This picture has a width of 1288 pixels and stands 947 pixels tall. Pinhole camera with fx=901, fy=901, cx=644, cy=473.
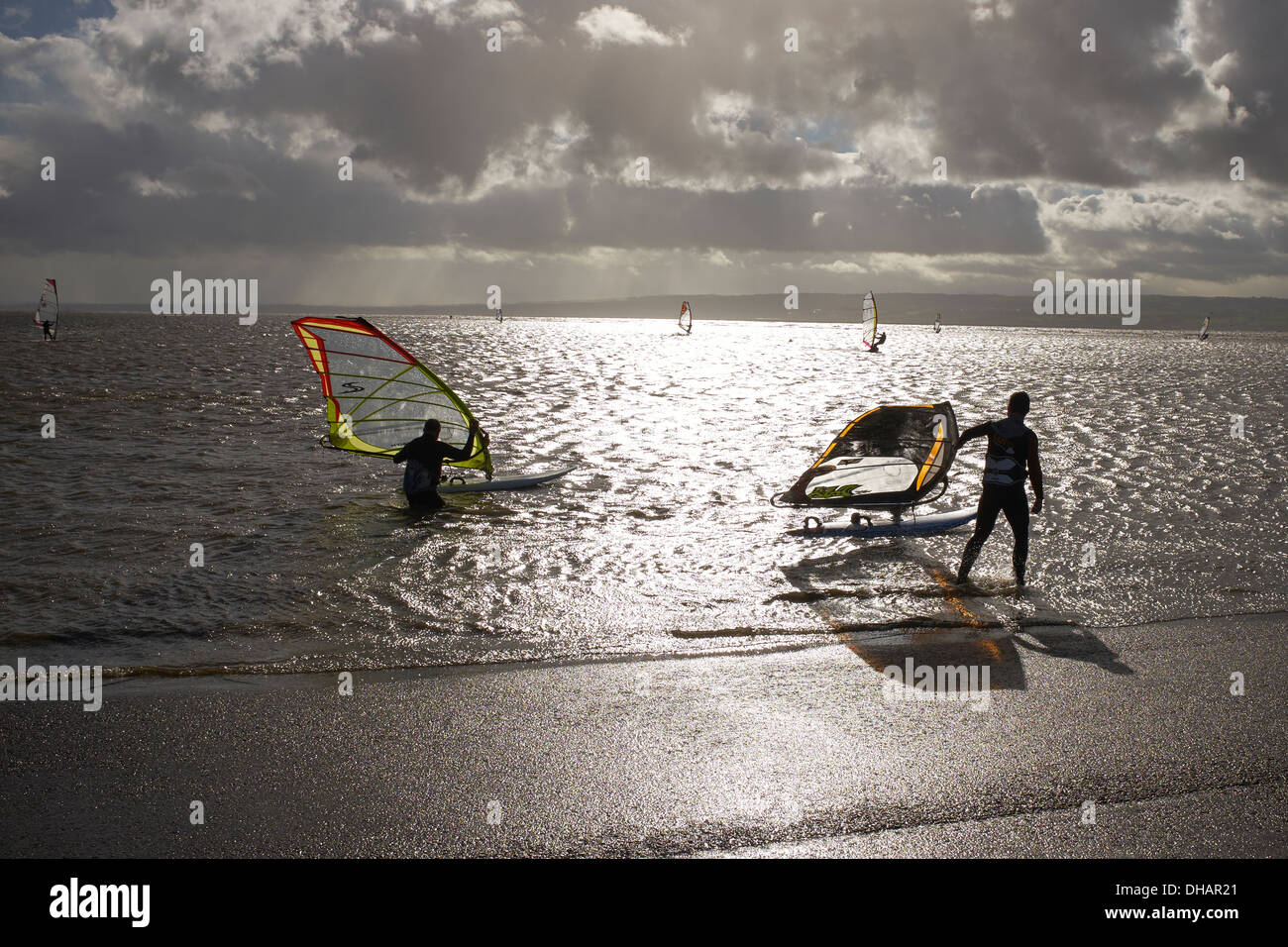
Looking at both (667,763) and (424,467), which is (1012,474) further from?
(424,467)

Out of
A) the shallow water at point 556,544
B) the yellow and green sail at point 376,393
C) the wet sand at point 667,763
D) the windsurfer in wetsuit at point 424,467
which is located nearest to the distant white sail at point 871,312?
the shallow water at point 556,544

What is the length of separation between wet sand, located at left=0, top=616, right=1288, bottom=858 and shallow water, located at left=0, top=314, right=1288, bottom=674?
114 centimetres

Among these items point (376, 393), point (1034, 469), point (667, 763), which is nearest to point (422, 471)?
point (376, 393)

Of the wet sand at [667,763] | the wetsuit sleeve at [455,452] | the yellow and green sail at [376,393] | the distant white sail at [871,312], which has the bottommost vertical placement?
the wet sand at [667,763]

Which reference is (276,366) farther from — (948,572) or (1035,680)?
(1035,680)

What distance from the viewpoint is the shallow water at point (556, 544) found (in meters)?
8.89

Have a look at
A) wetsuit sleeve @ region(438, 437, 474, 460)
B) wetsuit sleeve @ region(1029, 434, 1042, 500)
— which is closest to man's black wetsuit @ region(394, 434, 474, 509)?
wetsuit sleeve @ region(438, 437, 474, 460)

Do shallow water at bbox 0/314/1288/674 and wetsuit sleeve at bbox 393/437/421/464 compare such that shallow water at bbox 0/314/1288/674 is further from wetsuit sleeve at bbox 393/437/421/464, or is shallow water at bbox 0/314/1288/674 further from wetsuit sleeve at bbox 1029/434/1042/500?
wetsuit sleeve at bbox 1029/434/1042/500

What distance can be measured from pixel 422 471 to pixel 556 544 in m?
3.01

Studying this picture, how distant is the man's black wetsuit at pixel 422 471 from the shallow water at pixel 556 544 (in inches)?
17.7

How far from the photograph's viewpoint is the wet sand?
495 centimetres

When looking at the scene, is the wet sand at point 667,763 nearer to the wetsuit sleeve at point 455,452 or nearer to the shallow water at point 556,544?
the shallow water at point 556,544

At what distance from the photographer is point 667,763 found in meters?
5.83
